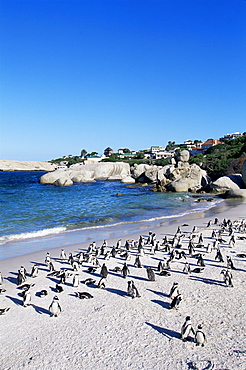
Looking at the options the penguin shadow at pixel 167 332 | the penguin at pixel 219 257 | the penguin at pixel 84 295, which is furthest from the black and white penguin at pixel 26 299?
the penguin at pixel 219 257

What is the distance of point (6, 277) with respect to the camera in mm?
11344

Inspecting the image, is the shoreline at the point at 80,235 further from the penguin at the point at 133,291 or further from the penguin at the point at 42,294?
the penguin at the point at 133,291

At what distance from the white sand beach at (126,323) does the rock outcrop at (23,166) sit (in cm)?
14866

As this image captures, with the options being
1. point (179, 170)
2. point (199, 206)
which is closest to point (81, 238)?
point (199, 206)

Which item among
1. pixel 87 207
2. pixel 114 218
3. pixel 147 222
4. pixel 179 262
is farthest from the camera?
pixel 87 207

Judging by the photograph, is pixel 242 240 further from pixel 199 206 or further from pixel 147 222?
pixel 199 206

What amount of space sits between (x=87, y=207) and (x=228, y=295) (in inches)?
845

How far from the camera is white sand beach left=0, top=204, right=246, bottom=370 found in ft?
20.9

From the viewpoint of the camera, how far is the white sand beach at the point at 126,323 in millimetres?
6375

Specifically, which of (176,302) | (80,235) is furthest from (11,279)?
(80,235)

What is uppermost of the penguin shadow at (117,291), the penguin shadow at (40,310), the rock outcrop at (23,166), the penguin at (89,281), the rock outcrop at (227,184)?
the rock outcrop at (23,166)

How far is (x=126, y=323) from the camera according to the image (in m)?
7.81

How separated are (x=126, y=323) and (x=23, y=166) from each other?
16229 cm

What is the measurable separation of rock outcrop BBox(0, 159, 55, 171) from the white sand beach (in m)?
149
